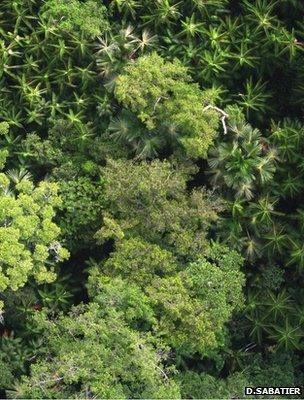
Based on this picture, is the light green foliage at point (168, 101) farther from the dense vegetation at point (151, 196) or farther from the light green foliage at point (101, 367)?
the light green foliage at point (101, 367)

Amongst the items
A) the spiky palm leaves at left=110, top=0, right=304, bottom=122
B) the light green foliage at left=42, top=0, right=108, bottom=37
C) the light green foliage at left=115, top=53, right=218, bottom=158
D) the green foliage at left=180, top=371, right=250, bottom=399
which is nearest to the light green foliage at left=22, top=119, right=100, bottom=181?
the light green foliage at left=115, top=53, right=218, bottom=158

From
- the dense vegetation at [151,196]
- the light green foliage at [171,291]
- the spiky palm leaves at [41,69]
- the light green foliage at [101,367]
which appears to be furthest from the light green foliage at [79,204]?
the light green foliage at [101,367]

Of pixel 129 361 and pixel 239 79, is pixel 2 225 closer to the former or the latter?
pixel 129 361

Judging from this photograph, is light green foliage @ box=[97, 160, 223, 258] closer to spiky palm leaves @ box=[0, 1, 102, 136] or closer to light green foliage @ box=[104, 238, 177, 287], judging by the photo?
light green foliage @ box=[104, 238, 177, 287]

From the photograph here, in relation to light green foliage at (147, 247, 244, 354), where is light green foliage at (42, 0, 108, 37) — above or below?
above

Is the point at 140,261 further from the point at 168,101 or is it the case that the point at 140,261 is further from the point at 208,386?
the point at 168,101

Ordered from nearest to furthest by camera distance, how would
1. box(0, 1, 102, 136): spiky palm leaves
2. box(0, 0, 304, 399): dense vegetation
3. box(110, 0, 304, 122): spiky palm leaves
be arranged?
box(0, 0, 304, 399): dense vegetation, box(110, 0, 304, 122): spiky palm leaves, box(0, 1, 102, 136): spiky palm leaves
